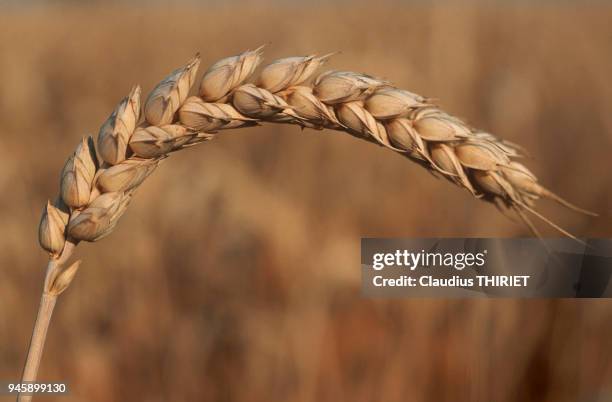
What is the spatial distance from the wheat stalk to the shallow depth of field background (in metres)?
0.69

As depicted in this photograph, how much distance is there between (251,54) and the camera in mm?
432

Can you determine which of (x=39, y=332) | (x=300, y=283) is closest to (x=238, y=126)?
Answer: (x=39, y=332)

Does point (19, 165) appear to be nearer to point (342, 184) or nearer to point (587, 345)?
point (342, 184)

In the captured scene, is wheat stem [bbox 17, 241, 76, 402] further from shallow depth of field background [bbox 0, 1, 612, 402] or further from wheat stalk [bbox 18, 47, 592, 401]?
shallow depth of field background [bbox 0, 1, 612, 402]

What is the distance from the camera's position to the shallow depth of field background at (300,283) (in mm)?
1110

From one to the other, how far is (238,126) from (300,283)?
2.46 feet

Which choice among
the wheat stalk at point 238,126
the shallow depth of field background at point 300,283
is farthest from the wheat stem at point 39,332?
the shallow depth of field background at point 300,283

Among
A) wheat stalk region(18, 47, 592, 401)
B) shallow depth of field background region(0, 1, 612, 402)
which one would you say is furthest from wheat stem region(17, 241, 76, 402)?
shallow depth of field background region(0, 1, 612, 402)

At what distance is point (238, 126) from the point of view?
1.39 ft

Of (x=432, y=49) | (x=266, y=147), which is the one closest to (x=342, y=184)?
(x=266, y=147)

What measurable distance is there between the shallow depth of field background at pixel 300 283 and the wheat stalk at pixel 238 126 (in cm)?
69

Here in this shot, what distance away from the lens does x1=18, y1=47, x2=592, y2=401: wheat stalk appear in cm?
40

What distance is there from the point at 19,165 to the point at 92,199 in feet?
3.97

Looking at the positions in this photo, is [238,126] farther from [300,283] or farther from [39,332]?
[300,283]
